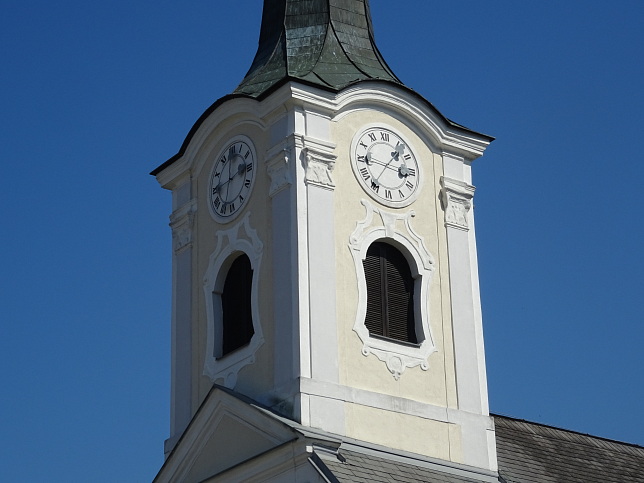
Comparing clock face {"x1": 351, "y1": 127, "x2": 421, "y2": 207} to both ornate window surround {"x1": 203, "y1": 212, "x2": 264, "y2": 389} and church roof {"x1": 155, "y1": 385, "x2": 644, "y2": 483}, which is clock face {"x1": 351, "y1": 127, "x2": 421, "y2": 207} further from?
church roof {"x1": 155, "y1": 385, "x2": 644, "y2": 483}

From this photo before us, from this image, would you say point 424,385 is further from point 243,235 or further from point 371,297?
point 243,235

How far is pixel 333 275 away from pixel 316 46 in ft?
16.2

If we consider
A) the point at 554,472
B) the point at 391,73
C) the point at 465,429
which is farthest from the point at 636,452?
the point at 391,73

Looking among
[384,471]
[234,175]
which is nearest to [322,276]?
[234,175]

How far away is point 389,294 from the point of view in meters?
28.1

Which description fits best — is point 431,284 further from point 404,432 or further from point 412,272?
point 404,432

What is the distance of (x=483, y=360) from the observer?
93.8 ft

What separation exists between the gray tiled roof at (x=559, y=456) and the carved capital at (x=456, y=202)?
373cm

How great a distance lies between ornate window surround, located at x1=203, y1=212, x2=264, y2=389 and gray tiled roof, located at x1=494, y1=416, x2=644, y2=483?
481 centimetres

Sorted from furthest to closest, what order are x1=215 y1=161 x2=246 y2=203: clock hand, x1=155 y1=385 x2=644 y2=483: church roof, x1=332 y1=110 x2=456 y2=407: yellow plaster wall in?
x1=215 y1=161 x2=246 y2=203: clock hand
x1=332 y1=110 x2=456 y2=407: yellow plaster wall
x1=155 y1=385 x2=644 y2=483: church roof

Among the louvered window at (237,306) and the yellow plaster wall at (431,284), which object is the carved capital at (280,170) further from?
the louvered window at (237,306)

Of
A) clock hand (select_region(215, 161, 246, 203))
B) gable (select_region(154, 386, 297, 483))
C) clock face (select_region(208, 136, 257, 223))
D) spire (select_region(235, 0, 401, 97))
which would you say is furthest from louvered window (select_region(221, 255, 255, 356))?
spire (select_region(235, 0, 401, 97))

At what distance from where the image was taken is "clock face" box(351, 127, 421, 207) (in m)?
28.5

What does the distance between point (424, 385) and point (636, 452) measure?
6.67 metres
